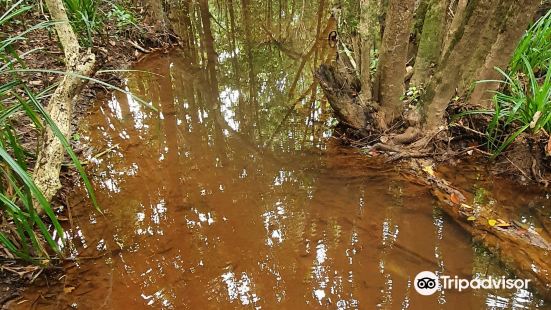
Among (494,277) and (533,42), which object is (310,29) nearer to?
(533,42)

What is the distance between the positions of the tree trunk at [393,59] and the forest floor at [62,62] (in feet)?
7.40

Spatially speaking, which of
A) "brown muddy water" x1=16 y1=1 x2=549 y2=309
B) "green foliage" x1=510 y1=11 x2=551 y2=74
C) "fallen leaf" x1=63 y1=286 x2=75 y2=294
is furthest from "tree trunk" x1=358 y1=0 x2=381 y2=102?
"fallen leaf" x1=63 y1=286 x2=75 y2=294

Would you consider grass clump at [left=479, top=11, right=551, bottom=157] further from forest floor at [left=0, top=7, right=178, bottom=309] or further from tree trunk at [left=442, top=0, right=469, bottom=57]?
forest floor at [left=0, top=7, right=178, bottom=309]

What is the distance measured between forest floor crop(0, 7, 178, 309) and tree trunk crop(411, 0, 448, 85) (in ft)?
9.17

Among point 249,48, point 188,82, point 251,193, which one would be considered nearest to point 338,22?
point 249,48

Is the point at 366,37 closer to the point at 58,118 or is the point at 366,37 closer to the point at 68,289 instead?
the point at 58,118

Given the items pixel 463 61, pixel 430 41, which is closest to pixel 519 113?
pixel 463 61

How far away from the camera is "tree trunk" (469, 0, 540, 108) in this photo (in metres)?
2.88

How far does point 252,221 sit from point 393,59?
6.02ft

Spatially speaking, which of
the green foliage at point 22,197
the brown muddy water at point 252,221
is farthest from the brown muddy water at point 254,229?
the green foliage at point 22,197

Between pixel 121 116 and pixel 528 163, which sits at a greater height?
pixel 121 116

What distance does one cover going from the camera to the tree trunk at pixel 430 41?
3.37 m

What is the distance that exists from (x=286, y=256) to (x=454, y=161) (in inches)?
73.3

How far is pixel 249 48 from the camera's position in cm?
591
